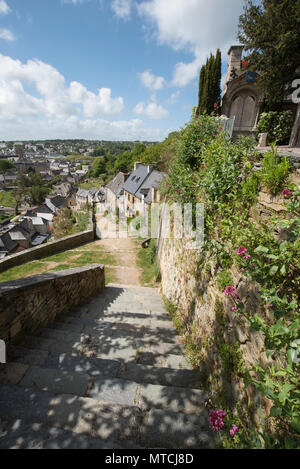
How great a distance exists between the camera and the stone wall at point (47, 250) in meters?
9.75

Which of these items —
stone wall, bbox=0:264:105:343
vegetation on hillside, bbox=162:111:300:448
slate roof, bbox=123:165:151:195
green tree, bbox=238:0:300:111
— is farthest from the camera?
slate roof, bbox=123:165:151:195

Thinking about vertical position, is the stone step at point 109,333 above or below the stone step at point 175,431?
below

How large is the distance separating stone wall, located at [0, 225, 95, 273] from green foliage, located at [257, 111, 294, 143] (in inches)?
473

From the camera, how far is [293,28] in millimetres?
5598

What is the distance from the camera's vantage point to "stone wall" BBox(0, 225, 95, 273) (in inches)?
384

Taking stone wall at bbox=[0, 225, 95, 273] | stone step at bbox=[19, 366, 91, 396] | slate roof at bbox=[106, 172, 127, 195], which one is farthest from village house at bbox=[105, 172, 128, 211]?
stone step at bbox=[19, 366, 91, 396]

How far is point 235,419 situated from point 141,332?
215 centimetres

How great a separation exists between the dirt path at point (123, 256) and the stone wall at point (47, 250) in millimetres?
1037

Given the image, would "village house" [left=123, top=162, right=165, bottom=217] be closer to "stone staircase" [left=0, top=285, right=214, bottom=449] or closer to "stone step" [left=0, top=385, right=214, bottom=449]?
"stone staircase" [left=0, top=285, right=214, bottom=449]

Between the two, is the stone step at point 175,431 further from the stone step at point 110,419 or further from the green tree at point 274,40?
the green tree at point 274,40

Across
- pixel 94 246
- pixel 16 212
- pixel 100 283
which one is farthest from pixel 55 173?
pixel 100 283

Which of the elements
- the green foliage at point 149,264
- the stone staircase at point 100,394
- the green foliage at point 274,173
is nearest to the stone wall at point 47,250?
the green foliage at point 149,264

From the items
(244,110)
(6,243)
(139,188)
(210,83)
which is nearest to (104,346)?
(244,110)
